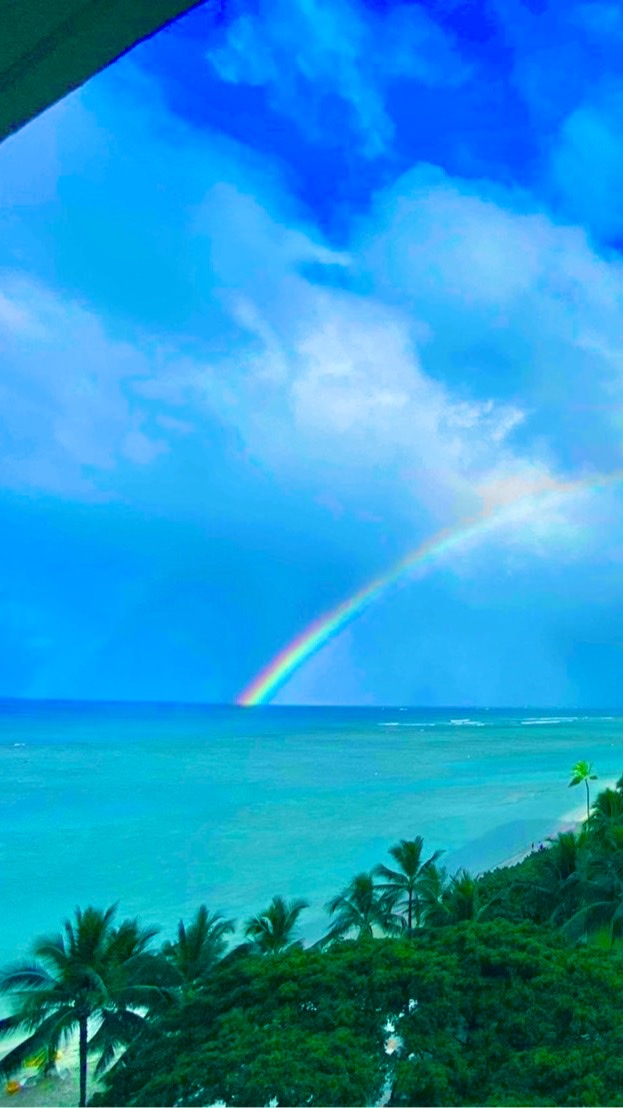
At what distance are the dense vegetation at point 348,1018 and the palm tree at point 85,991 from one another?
3cm

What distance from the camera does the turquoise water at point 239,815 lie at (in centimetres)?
4362

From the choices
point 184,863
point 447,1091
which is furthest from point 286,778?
point 447,1091

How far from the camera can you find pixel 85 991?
1577 centimetres

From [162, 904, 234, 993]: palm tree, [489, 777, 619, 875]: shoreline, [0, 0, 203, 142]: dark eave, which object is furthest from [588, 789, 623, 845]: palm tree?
[0, 0, 203, 142]: dark eave

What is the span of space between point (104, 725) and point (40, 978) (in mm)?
157613

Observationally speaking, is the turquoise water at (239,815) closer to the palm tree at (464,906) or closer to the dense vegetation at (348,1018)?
the palm tree at (464,906)

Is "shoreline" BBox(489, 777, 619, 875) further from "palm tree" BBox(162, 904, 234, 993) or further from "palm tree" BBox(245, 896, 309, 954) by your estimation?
"palm tree" BBox(162, 904, 234, 993)

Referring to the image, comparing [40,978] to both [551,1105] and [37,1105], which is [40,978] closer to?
[37,1105]

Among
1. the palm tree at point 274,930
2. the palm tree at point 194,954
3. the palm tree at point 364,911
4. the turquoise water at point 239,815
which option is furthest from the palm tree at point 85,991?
the turquoise water at point 239,815

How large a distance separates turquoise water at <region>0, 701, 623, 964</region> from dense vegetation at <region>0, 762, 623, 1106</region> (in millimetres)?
19457

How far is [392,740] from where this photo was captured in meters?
138

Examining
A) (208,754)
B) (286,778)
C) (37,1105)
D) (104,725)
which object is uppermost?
(104,725)

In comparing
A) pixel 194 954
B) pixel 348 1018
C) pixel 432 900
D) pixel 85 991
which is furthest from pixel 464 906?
pixel 348 1018

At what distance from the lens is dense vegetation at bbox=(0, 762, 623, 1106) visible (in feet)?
31.5
